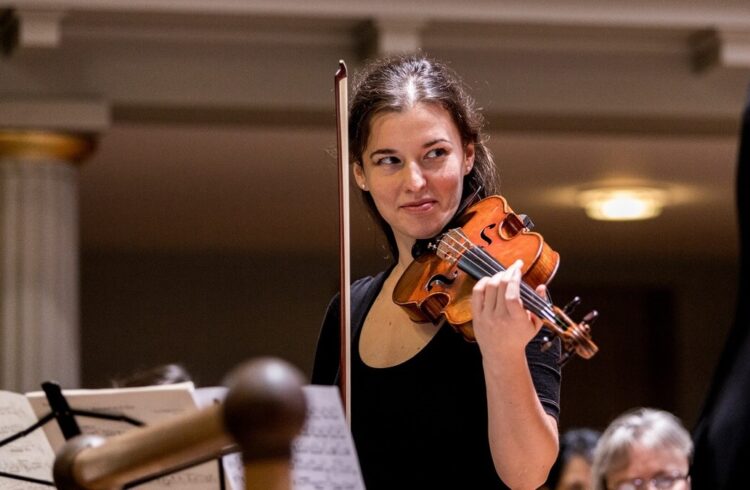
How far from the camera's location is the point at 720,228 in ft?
31.5

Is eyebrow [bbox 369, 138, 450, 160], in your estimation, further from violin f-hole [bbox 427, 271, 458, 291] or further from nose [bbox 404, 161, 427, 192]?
violin f-hole [bbox 427, 271, 458, 291]

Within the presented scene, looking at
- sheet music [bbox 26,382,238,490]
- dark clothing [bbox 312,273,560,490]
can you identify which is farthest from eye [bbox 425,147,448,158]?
sheet music [bbox 26,382,238,490]

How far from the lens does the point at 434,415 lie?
5.88ft

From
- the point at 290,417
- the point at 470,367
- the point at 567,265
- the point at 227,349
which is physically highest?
the point at 567,265

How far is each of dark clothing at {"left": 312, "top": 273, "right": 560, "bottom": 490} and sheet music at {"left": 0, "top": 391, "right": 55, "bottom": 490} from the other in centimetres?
44

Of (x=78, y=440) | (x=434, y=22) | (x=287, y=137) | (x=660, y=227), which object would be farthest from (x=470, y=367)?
(x=660, y=227)

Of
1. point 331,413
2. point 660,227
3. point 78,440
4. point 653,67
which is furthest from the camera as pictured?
point 660,227

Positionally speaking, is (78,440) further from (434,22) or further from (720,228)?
(720,228)

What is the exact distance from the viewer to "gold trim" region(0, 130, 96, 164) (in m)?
5.67

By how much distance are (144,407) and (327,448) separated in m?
0.33

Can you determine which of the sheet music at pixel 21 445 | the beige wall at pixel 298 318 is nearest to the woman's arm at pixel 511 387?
the sheet music at pixel 21 445

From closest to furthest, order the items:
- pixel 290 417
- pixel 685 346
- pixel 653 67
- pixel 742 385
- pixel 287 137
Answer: pixel 290 417 < pixel 742 385 < pixel 653 67 < pixel 287 137 < pixel 685 346

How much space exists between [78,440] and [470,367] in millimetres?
911

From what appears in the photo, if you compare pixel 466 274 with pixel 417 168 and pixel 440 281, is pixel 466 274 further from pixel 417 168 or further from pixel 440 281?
pixel 417 168
